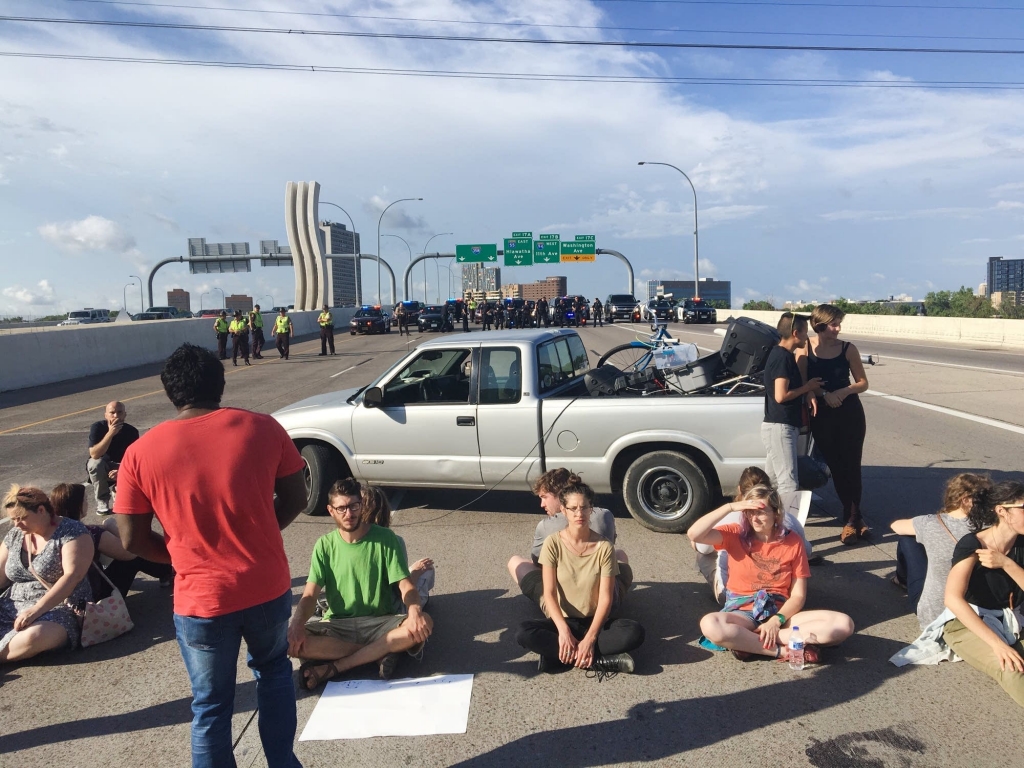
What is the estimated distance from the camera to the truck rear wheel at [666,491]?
6352mm

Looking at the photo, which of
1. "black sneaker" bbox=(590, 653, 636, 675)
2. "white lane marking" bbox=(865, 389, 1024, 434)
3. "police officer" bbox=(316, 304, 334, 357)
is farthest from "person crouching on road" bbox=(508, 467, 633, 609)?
"police officer" bbox=(316, 304, 334, 357)

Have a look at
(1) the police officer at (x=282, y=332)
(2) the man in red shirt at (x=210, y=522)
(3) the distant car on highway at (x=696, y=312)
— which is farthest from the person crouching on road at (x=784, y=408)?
(3) the distant car on highway at (x=696, y=312)

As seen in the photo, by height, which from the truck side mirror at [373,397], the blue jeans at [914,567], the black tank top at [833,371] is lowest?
the blue jeans at [914,567]

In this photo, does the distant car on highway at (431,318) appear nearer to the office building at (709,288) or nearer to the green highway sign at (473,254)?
the green highway sign at (473,254)

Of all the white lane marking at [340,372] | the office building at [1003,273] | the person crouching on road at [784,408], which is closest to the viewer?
the person crouching on road at [784,408]

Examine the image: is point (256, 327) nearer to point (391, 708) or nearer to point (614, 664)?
point (391, 708)

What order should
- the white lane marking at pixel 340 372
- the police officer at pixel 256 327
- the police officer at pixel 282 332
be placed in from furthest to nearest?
the police officer at pixel 256 327 → the police officer at pixel 282 332 → the white lane marking at pixel 340 372

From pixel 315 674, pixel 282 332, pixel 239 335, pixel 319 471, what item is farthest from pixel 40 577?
pixel 282 332

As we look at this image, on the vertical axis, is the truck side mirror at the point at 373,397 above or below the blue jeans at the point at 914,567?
above

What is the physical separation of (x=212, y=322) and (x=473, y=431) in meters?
30.2

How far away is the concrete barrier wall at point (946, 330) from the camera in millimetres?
28422

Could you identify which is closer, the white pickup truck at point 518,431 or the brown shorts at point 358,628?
the brown shorts at point 358,628

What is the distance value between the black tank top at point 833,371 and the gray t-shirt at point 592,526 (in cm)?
229

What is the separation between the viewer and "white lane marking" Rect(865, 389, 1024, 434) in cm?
1095
